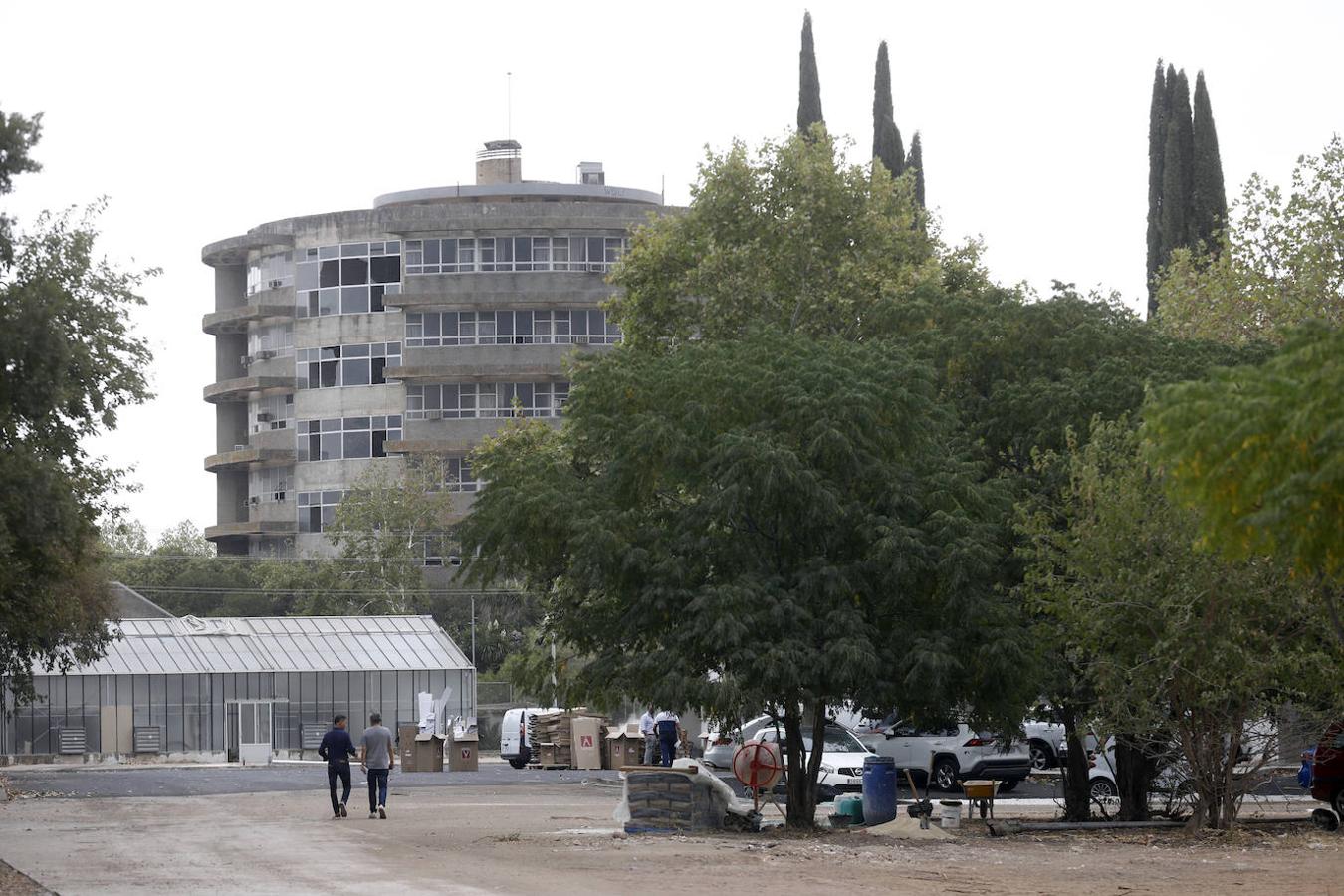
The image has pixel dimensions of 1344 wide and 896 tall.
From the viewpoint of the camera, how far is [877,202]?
4300 centimetres

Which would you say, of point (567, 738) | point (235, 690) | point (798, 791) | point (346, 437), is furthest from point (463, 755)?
point (346, 437)

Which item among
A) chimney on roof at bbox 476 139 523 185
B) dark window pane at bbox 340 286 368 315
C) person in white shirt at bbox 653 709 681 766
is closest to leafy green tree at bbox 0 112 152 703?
person in white shirt at bbox 653 709 681 766

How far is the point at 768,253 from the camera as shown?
41500mm

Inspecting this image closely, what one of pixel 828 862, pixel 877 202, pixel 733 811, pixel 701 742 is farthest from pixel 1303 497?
pixel 701 742

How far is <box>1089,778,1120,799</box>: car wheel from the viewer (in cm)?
3284

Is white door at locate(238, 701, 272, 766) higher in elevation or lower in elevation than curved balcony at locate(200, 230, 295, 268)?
lower

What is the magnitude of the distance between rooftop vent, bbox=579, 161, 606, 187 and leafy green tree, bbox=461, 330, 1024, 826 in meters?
78.5

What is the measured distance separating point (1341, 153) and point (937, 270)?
391 inches

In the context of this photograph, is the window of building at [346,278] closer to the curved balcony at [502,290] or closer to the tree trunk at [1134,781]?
the curved balcony at [502,290]

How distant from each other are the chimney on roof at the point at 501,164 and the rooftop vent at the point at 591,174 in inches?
138

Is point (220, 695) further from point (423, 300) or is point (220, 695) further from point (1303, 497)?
point (1303, 497)

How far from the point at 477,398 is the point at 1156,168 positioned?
1584 inches

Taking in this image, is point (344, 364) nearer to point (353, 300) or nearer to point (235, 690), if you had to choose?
point (353, 300)

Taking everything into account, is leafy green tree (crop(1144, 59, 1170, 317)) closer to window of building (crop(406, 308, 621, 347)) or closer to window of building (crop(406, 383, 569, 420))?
window of building (crop(406, 308, 621, 347))
